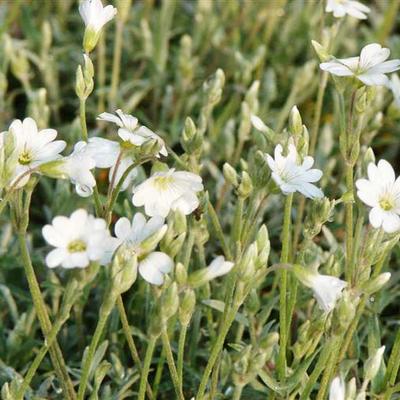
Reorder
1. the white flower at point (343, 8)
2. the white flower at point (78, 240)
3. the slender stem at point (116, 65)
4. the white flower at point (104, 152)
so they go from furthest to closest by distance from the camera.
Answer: the slender stem at point (116, 65)
the white flower at point (343, 8)
the white flower at point (104, 152)
the white flower at point (78, 240)

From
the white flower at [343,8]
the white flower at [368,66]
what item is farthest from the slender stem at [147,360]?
the white flower at [343,8]

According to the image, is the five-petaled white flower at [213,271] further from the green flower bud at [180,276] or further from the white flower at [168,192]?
the white flower at [168,192]

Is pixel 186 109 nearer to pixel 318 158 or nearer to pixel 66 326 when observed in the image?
pixel 318 158

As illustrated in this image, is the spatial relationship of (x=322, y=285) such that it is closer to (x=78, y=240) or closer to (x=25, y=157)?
(x=78, y=240)

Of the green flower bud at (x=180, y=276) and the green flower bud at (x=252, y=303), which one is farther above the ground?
the green flower bud at (x=180, y=276)

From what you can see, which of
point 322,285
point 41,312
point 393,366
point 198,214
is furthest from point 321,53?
point 41,312

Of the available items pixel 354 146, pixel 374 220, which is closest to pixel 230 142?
pixel 354 146

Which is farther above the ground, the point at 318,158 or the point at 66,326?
the point at 318,158
